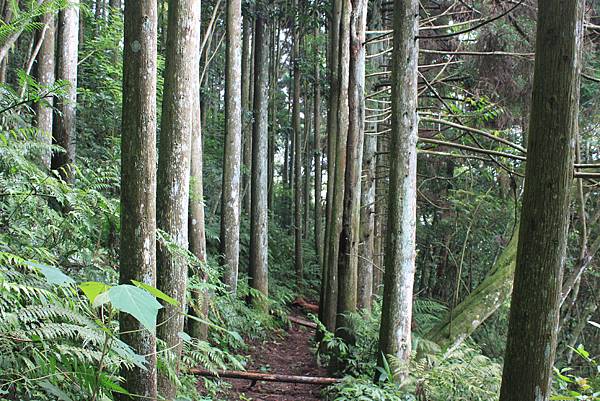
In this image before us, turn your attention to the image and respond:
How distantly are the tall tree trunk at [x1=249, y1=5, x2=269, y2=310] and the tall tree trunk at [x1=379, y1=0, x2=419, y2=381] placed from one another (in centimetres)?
687

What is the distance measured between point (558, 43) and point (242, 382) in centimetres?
700

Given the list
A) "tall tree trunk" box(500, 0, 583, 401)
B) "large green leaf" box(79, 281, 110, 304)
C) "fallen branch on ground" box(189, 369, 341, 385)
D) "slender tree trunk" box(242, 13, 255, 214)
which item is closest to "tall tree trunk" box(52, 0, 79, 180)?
"fallen branch on ground" box(189, 369, 341, 385)

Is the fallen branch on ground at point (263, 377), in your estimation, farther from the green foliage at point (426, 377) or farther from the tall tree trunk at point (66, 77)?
the tall tree trunk at point (66, 77)

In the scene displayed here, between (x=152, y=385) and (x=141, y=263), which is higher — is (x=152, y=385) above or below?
below

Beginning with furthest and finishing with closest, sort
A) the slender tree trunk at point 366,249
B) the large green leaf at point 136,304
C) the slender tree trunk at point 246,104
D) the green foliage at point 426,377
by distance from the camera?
the slender tree trunk at point 246,104, the slender tree trunk at point 366,249, the green foliage at point 426,377, the large green leaf at point 136,304

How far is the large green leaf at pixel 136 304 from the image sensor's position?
1.38 metres

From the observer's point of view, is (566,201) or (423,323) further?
(423,323)

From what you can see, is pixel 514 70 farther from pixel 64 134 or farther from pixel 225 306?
pixel 64 134

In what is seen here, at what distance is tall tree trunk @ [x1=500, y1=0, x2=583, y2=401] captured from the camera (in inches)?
97.8

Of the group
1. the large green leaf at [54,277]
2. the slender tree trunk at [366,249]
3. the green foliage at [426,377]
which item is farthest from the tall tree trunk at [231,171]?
the large green leaf at [54,277]

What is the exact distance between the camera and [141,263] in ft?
10.4

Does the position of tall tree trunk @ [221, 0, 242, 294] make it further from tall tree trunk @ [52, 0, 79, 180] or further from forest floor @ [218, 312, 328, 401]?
tall tree trunk @ [52, 0, 79, 180]

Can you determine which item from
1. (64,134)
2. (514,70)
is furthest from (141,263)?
(514,70)

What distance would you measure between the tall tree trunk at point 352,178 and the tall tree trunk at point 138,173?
5.29m
